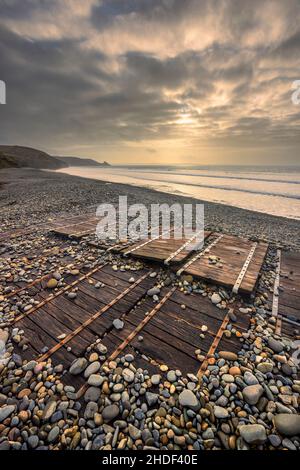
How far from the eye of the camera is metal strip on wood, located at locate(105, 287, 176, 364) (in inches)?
130

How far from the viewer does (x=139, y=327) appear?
3.81 meters

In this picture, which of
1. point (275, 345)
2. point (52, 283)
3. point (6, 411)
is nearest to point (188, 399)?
point (275, 345)

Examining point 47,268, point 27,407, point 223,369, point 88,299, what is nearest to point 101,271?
point 88,299

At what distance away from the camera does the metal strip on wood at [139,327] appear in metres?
3.30

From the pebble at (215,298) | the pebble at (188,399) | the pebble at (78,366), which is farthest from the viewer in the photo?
the pebble at (215,298)

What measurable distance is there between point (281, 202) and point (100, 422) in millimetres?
25211

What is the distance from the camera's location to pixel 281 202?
21625 millimetres

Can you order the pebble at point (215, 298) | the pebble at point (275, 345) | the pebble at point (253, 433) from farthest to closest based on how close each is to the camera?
the pebble at point (215, 298), the pebble at point (275, 345), the pebble at point (253, 433)

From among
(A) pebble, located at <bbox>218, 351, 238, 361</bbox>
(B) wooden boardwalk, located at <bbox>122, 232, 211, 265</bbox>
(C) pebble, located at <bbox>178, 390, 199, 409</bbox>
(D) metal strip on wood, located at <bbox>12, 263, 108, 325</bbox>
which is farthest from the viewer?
(B) wooden boardwalk, located at <bbox>122, 232, 211, 265</bbox>

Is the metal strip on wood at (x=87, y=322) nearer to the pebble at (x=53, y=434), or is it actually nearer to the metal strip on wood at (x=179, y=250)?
the metal strip on wood at (x=179, y=250)

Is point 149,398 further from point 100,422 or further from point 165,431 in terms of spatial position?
point 100,422

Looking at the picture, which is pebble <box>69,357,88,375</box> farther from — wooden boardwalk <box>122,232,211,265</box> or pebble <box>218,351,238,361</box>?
wooden boardwalk <box>122,232,211,265</box>

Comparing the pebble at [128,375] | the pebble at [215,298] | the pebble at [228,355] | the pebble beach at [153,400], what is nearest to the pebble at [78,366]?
the pebble beach at [153,400]

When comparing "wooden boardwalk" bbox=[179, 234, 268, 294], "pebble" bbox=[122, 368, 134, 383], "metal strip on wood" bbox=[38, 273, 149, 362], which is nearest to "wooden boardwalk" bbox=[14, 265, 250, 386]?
"metal strip on wood" bbox=[38, 273, 149, 362]
